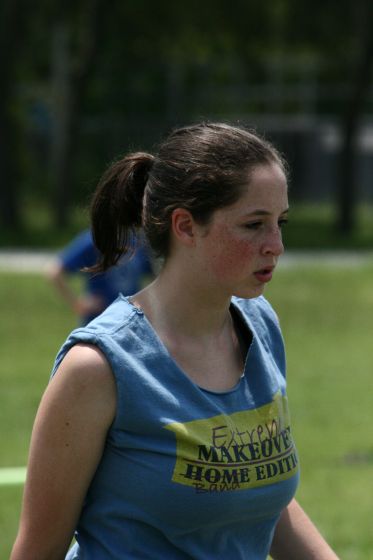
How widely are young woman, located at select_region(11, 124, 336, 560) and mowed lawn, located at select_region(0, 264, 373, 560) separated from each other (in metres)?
3.63

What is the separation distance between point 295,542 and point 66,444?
679mm

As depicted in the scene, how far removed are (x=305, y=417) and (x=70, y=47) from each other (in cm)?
3040

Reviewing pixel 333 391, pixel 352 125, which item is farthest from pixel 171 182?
pixel 352 125

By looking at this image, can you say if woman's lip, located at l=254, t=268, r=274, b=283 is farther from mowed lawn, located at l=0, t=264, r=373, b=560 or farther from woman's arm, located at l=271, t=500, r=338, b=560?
mowed lawn, located at l=0, t=264, r=373, b=560

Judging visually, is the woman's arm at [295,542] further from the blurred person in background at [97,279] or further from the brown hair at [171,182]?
the blurred person in background at [97,279]

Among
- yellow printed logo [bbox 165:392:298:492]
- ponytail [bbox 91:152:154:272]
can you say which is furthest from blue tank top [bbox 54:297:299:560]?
ponytail [bbox 91:152:154:272]

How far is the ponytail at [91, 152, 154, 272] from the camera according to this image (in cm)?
284

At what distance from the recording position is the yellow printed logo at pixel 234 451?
2.52 metres

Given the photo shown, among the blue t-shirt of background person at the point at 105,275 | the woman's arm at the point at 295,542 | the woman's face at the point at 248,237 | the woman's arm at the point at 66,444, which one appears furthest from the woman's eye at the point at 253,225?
the blue t-shirt of background person at the point at 105,275

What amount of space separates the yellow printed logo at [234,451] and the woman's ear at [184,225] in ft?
1.22

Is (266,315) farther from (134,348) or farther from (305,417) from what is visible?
(305,417)

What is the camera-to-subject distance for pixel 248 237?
260cm

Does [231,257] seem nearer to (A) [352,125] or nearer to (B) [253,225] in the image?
(B) [253,225]

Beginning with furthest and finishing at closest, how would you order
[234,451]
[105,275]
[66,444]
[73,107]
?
1. [73,107]
2. [105,275]
3. [234,451]
4. [66,444]
